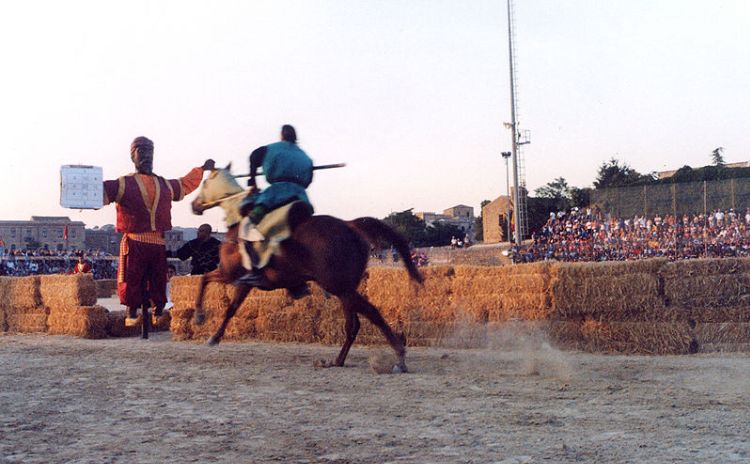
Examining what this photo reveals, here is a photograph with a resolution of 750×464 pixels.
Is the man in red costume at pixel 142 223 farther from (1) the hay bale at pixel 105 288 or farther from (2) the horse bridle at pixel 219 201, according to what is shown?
(1) the hay bale at pixel 105 288

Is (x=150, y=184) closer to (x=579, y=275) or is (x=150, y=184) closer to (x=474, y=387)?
(x=474, y=387)

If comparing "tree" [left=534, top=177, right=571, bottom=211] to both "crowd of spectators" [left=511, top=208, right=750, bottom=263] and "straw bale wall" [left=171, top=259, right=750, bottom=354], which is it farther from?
Result: "straw bale wall" [left=171, top=259, right=750, bottom=354]

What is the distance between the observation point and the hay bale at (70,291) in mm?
13555

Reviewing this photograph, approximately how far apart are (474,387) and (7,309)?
36.5 ft

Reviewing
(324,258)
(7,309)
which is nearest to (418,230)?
(7,309)

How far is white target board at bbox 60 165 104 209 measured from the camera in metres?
9.00

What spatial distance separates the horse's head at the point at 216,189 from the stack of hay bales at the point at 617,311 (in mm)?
4392

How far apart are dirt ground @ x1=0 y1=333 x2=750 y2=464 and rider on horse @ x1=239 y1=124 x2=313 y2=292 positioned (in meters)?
1.41

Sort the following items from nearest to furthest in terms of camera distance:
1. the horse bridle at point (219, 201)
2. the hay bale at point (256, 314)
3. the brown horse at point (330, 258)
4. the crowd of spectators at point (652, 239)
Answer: the brown horse at point (330, 258)
the horse bridle at point (219, 201)
the hay bale at point (256, 314)
the crowd of spectators at point (652, 239)

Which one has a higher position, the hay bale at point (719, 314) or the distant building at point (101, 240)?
the distant building at point (101, 240)

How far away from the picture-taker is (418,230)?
87812 mm

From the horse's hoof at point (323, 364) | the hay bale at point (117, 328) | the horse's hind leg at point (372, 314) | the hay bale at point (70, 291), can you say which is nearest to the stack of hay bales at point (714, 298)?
the horse's hind leg at point (372, 314)

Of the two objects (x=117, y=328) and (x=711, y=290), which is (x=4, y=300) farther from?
(x=711, y=290)

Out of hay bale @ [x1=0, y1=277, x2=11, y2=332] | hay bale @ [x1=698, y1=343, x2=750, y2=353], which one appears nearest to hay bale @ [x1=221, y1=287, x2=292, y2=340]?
hay bale @ [x1=0, y1=277, x2=11, y2=332]
